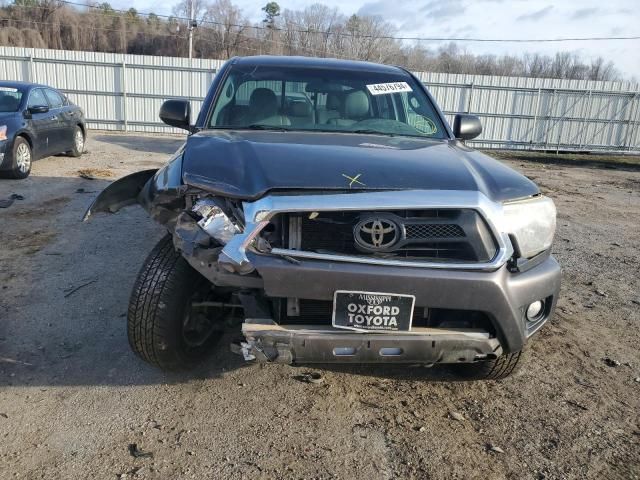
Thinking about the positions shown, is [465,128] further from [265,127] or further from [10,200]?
[10,200]

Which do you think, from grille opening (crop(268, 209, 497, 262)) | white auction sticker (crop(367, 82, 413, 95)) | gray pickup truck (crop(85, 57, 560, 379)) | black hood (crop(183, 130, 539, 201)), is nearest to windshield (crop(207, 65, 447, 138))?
white auction sticker (crop(367, 82, 413, 95))

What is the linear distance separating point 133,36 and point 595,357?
6822cm

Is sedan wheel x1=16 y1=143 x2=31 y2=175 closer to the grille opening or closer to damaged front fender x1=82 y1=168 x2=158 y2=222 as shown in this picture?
damaged front fender x1=82 y1=168 x2=158 y2=222

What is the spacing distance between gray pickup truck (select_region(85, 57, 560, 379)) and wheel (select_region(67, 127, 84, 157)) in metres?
9.28

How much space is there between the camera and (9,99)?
8.92 metres

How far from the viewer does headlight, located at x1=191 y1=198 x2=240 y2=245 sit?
7.91ft

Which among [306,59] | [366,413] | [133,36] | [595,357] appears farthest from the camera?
[133,36]

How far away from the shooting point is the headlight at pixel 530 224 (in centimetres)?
251

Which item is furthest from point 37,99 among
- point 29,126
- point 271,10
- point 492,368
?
point 271,10

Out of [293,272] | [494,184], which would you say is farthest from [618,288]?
[293,272]

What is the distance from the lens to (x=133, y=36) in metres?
62.6

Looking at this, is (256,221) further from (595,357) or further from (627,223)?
(627,223)

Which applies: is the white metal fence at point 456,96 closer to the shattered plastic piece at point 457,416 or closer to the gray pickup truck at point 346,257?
the gray pickup truck at point 346,257

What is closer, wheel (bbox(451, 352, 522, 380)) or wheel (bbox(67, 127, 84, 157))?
wheel (bbox(451, 352, 522, 380))
